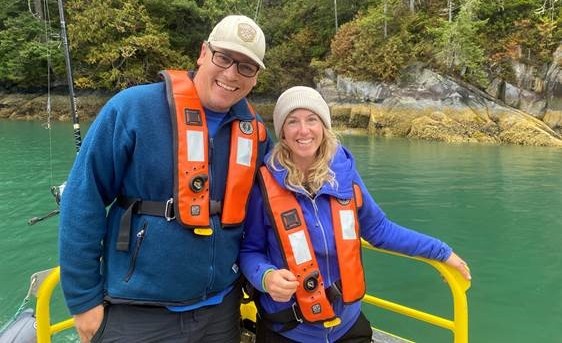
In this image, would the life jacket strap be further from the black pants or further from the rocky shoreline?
the rocky shoreline

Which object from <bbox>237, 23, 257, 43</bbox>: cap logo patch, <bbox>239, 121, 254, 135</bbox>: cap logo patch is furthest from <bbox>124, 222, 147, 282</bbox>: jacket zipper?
<bbox>237, 23, 257, 43</bbox>: cap logo patch

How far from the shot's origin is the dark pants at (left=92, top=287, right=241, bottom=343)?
1.63 metres

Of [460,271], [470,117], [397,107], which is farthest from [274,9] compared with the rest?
[460,271]

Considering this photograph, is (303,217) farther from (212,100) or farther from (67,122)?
(67,122)

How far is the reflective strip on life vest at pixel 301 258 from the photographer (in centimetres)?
189

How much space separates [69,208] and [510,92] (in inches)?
789

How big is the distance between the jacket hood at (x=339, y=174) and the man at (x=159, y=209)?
22 cm

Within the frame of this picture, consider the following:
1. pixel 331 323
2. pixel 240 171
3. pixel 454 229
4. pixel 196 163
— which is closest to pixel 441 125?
pixel 454 229

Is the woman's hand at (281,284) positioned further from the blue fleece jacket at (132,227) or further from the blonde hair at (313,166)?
the blonde hair at (313,166)

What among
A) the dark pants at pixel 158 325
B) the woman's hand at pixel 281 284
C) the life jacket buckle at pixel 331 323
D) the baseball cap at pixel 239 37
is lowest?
the life jacket buckle at pixel 331 323

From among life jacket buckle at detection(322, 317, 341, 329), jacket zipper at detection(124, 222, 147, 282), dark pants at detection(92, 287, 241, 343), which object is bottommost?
life jacket buckle at detection(322, 317, 341, 329)

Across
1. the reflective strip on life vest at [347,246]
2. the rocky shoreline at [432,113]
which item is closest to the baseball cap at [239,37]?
the reflective strip on life vest at [347,246]

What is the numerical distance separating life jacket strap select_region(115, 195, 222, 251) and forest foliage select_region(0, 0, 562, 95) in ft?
62.5

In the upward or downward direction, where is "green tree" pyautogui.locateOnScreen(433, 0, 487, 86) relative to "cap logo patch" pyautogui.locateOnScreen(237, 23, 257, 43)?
upward
